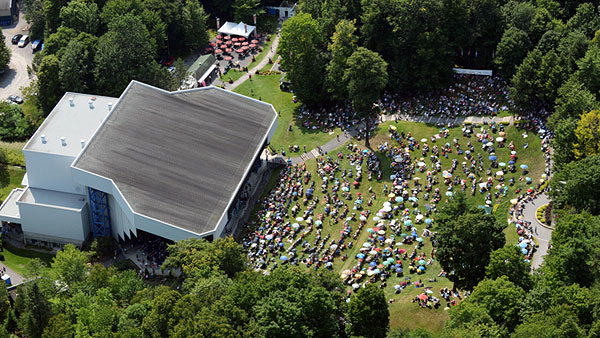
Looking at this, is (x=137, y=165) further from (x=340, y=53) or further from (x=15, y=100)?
(x=15, y=100)

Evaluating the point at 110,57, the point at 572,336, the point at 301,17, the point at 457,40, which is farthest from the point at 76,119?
the point at 572,336

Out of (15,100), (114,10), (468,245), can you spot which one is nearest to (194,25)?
(114,10)

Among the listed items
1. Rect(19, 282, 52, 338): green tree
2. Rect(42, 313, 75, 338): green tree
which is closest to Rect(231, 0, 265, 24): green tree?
Rect(19, 282, 52, 338): green tree

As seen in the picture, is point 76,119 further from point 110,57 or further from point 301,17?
point 301,17

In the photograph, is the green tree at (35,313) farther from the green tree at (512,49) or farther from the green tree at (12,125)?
the green tree at (512,49)

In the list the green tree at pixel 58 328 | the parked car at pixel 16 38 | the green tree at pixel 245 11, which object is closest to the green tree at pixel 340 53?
the green tree at pixel 245 11

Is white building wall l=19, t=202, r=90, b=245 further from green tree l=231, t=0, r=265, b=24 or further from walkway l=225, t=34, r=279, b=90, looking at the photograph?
green tree l=231, t=0, r=265, b=24
